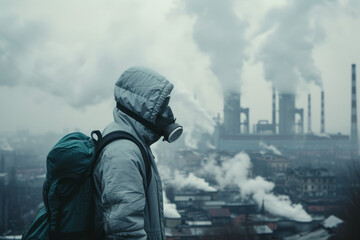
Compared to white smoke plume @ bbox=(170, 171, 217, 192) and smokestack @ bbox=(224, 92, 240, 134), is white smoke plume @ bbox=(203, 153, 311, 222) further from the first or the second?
smokestack @ bbox=(224, 92, 240, 134)

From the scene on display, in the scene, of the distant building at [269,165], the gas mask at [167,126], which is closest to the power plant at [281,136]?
the distant building at [269,165]

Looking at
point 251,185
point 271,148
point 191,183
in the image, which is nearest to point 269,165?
point 251,185

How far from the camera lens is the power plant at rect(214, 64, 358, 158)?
23156 millimetres

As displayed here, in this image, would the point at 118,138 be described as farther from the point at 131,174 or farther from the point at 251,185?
the point at 251,185

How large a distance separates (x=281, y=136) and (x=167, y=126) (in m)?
24.1

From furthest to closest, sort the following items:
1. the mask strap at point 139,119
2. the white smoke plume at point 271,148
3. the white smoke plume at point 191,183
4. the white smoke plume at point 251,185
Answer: the white smoke plume at point 271,148, the white smoke plume at point 191,183, the white smoke plume at point 251,185, the mask strap at point 139,119

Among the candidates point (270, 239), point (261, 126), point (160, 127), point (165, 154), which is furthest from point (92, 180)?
point (261, 126)

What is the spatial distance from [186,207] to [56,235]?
31.4ft

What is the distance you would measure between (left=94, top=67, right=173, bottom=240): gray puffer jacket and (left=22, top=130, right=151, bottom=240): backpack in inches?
0.5

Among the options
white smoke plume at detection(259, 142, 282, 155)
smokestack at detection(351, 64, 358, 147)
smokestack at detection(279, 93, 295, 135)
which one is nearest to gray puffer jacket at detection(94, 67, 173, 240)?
white smoke plume at detection(259, 142, 282, 155)

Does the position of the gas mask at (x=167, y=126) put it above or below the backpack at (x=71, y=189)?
above

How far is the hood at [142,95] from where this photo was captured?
57 centimetres

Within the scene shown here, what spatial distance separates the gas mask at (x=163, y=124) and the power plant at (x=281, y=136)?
73.2 ft

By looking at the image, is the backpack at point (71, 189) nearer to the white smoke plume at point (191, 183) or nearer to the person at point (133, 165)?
the person at point (133, 165)
